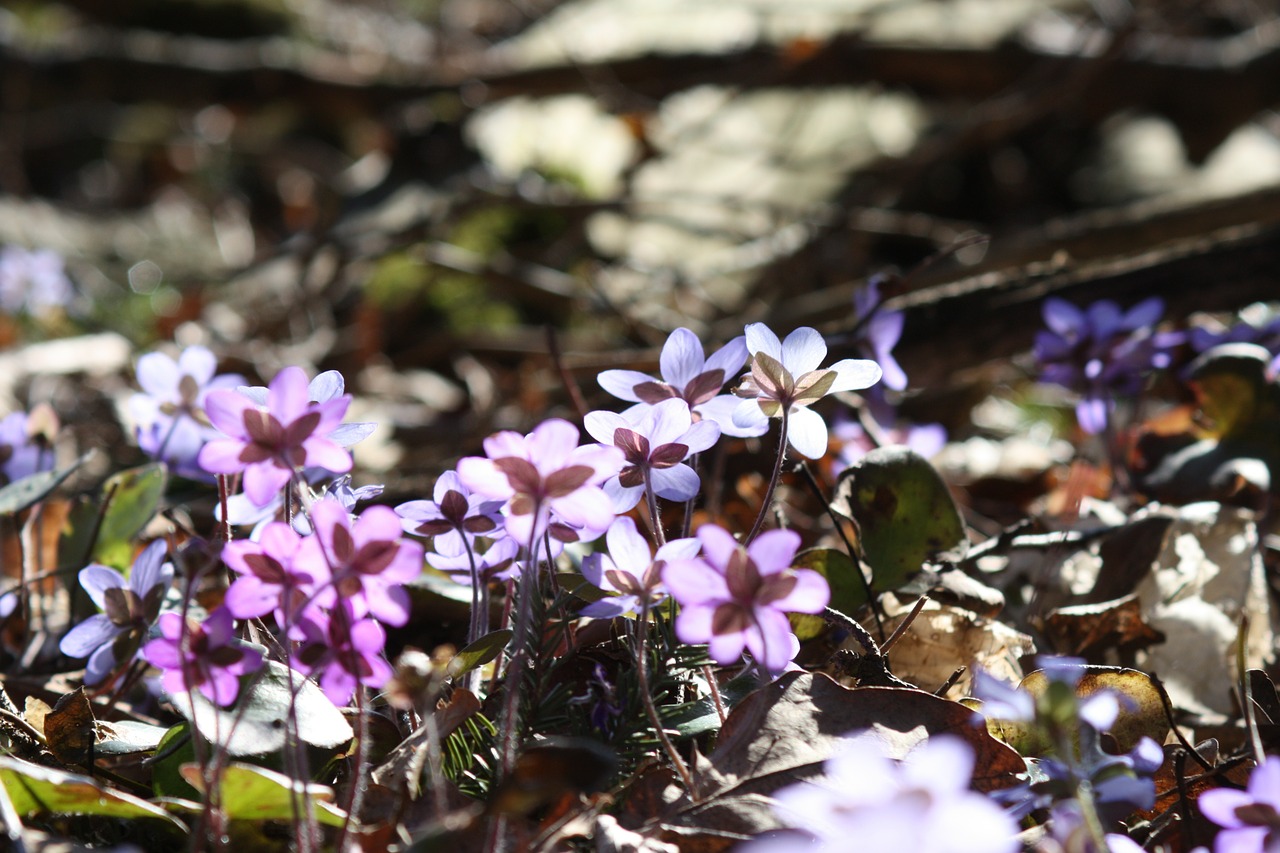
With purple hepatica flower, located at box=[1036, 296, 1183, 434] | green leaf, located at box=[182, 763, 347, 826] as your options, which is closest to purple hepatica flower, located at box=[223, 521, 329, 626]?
green leaf, located at box=[182, 763, 347, 826]

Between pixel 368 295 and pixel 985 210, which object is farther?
pixel 985 210

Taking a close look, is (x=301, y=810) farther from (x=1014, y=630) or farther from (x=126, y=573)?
(x=1014, y=630)

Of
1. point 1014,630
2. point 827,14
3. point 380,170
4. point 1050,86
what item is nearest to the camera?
point 1014,630

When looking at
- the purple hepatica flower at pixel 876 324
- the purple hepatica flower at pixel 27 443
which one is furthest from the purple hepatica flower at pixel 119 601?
the purple hepatica flower at pixel 876 324

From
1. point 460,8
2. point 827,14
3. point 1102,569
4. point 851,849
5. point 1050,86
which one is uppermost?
point 460,8

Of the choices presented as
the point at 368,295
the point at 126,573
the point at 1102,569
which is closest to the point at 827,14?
the point at 368,295

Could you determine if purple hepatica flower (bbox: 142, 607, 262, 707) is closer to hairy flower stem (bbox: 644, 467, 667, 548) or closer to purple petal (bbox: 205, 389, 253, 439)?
purple petal (bbox: 205, 389, 253, 439)
